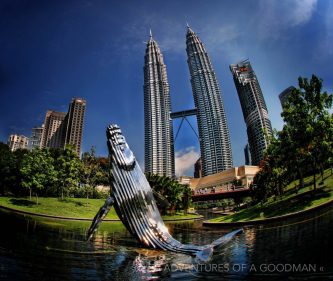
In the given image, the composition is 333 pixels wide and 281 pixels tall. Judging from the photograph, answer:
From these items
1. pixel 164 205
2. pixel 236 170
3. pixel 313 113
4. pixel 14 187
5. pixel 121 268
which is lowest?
pixel 121 268

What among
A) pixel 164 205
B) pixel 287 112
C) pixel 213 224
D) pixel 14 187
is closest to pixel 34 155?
pixel 14 187

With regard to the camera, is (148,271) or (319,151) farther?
(319,151)

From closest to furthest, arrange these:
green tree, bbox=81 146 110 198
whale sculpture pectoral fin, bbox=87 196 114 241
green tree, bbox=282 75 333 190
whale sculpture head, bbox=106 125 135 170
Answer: whale sculpture pectoral fin, bbox=87 196 114 241
whale sculpture head, bbox=106 125 135 170
green tree, bbox=282 75 333 190
green tree, bbox=81 146 110 198

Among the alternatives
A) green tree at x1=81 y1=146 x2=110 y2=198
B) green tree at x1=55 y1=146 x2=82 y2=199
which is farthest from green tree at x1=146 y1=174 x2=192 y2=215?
green tree at x1=81 y1=146 x2=110 y2=198

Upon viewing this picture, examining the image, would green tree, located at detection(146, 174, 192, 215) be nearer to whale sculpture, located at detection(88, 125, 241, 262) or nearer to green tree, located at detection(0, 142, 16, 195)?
green tree, located at detection(0, 142, 16, 195)

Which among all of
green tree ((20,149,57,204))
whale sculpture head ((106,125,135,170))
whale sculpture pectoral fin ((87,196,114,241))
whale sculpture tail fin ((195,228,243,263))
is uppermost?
green tree ((20,149,57,204))

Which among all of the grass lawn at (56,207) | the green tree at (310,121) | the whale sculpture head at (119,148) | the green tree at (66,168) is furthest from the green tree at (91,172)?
the whale sculpture head at (119,148)

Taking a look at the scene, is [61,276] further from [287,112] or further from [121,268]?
[287,112]

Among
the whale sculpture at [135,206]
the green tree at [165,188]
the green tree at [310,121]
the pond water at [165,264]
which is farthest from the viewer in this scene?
the green tree at [165,188]

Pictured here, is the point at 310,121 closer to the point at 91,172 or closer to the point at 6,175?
the point at 6,175

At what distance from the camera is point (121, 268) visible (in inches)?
364

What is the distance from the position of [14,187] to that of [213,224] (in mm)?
50742

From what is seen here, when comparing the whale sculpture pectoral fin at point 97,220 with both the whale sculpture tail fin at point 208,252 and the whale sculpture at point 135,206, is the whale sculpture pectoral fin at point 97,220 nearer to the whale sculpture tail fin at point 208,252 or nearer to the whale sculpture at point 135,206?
the whale sculpture at point 135,206

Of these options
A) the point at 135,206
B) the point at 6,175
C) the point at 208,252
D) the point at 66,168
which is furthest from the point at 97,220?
the point at 6,175
